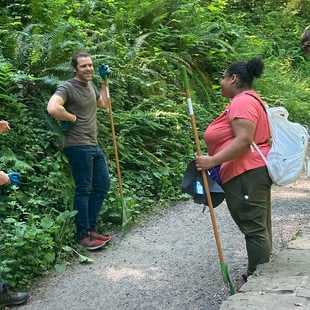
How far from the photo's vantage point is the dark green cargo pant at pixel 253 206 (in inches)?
151

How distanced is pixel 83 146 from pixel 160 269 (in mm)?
1444

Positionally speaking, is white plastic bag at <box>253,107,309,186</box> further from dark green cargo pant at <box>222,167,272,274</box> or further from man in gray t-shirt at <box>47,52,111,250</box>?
man in gray t-shirt at <box>47,52,111,250</box>

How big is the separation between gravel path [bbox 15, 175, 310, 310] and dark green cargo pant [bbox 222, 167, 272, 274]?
2.06 feet

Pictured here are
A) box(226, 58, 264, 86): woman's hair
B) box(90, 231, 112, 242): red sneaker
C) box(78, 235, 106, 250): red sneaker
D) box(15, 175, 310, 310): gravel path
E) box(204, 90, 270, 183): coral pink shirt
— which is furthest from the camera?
box(90, 231, 112, 242): red sneaker

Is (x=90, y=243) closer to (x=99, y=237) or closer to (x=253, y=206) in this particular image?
(x=99, y=237)

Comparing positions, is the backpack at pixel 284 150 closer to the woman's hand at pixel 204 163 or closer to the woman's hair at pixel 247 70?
the woman's hair at pixel 247 70

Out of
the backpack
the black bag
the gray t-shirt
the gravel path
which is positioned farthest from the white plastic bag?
the gray t-shirt

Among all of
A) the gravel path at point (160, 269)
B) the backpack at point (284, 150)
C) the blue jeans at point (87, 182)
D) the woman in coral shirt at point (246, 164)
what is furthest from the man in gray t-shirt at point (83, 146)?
the backpack at point (284, 150)

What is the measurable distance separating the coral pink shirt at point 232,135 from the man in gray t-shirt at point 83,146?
174 centimetres

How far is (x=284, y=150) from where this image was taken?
3.90 m

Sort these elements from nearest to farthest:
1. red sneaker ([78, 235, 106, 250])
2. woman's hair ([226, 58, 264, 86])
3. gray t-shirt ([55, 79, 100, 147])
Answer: woman's hair ([226, 58, 264, 86]) → gray t-shirt ([55, 79, 100, 147]) → red sneaker ([78, 235, 106, 250])

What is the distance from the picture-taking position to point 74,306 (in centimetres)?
425

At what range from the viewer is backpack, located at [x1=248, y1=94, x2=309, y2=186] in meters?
3.85

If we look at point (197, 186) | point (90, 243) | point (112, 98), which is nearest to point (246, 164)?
point (197, 186)
